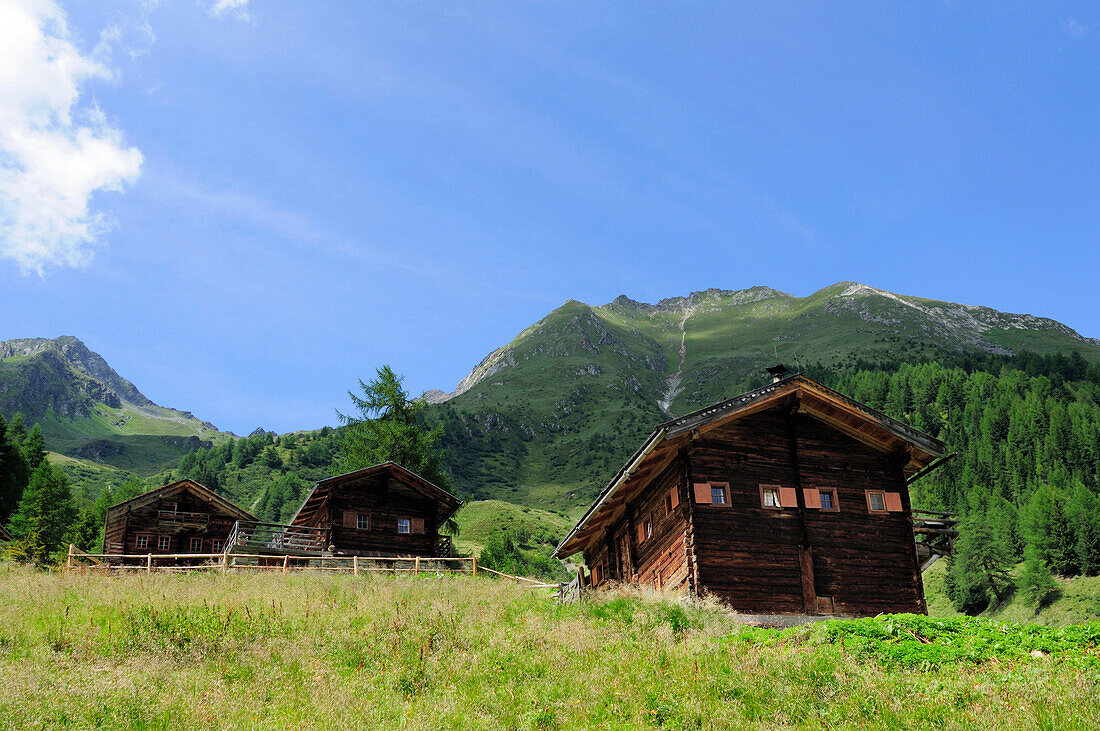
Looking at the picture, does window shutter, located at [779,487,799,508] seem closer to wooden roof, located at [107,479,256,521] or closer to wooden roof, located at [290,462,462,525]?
wooden roof, located at [290,462,462,525]

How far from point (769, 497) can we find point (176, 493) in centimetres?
3679

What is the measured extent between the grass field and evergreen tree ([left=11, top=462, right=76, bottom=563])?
50661mm

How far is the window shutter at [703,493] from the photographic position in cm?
2278

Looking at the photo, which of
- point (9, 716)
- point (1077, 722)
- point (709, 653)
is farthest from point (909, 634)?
point (9, 716)

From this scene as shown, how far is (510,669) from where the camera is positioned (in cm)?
1427

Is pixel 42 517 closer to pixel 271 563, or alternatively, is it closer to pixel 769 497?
pixel 271 563

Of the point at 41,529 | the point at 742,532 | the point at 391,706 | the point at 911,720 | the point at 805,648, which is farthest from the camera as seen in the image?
the point at 41,529

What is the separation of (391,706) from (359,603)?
25.3 feet

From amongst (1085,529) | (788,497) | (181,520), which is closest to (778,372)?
Answer: (788,497)

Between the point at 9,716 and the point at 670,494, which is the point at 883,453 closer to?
the point at 670,494

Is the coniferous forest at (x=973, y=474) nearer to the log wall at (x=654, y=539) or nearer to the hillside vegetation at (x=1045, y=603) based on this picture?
the hillside vegetation at (x=1045, y=603)

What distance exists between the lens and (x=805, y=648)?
1470 cm

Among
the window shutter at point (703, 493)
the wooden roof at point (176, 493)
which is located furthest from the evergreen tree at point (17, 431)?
the window shutter at point (703, 493)

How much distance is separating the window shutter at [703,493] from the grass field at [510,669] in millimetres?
4465
